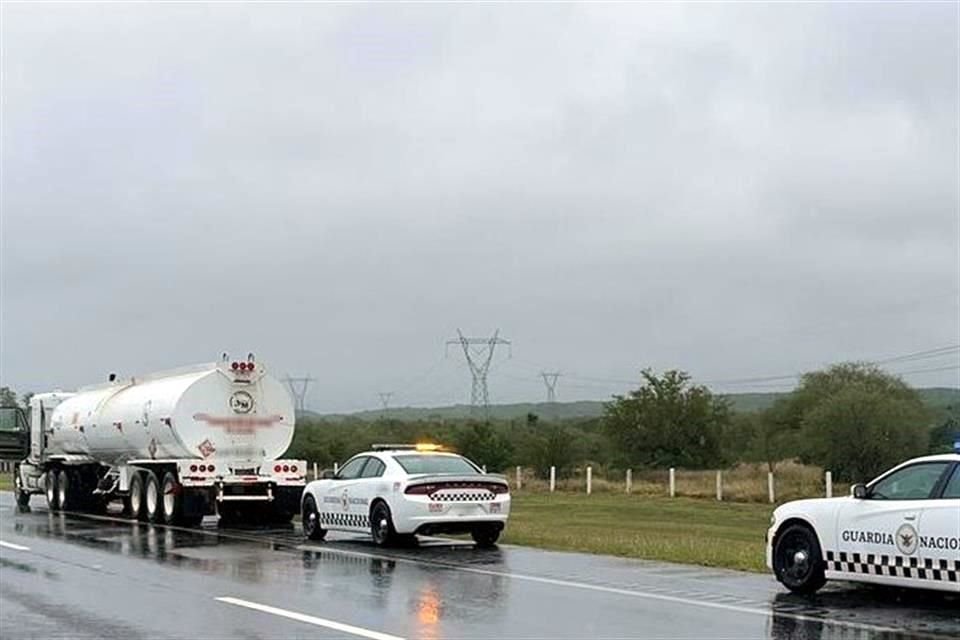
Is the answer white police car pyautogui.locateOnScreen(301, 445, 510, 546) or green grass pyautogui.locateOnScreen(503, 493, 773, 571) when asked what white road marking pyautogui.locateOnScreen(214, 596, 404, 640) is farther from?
green grass pyautogui.locateOnScreen(503, 493, 773, 571)

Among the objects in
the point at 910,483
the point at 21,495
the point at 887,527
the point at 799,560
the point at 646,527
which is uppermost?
the point at 910,483

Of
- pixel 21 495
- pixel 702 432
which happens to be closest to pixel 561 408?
pixel 702 432

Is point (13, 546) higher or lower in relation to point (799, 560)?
lower

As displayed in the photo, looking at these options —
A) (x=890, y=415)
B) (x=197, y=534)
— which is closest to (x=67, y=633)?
(x=197, y=534)

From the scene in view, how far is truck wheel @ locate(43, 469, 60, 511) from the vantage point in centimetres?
3328

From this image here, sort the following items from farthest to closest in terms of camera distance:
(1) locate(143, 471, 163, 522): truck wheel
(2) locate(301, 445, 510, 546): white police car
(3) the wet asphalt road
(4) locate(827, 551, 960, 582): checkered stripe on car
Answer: (1) locate(143, 471, 163, 522): truck wheel → (2) locate(301, 445, 510, 546): white police car → (4) locate(827, 551, 960, 582): checkered stripe on car → (3) the wet asphalt road

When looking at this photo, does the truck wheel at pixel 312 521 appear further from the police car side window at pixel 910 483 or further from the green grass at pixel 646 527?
the police car side window at pixel 910 483

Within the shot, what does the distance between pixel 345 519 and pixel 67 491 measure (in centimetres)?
1378

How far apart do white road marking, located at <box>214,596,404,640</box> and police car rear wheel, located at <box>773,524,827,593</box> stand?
4.88m

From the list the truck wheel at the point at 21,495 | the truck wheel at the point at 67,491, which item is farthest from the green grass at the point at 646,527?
the truck wheel at the point at 21,495

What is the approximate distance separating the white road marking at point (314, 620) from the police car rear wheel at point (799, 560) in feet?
16.0

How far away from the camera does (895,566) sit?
42.2ft

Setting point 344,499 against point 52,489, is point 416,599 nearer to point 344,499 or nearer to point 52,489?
point 344,499

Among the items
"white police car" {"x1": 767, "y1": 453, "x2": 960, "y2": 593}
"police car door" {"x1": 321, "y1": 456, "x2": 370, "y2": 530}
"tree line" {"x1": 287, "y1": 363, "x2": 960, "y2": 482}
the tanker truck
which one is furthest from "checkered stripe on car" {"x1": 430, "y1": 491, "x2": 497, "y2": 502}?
"tree line" {"x1": 287, "y1": 363, "x2": 960, "y2": 482}
